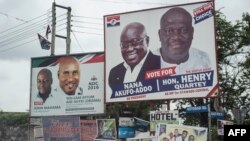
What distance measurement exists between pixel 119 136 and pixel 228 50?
64.6 ft

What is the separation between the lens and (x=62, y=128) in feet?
60.8

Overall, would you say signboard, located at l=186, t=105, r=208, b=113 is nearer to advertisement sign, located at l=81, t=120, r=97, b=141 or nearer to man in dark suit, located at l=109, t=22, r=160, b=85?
man in dark suit, located at l=109, t=22, r=160, b=85

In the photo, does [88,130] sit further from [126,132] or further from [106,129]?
[126,132]

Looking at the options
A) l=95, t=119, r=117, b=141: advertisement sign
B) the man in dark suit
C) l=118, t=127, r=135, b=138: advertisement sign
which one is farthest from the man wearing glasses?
l=95, t=119, r=117, b=141: advertisement sign

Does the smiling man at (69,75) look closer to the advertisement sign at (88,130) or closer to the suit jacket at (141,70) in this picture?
the advertisement sign at (88,130)

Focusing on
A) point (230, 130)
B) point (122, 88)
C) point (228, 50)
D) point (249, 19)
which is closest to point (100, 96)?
point (122, 88)

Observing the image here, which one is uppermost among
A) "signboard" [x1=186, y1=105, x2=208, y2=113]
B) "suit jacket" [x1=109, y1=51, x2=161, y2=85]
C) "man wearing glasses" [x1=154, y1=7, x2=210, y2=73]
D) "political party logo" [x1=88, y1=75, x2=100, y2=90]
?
"man wearing glasses" [x1=154, y1=7, x2=210, y2=73]

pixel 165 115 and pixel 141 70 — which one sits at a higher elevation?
pixel 141 70

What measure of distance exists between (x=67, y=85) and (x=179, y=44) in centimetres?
473

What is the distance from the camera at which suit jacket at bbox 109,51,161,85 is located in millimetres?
16938

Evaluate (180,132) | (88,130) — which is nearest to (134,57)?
(88,130)

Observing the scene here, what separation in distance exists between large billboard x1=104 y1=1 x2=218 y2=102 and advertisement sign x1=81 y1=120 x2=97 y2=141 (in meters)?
1.02

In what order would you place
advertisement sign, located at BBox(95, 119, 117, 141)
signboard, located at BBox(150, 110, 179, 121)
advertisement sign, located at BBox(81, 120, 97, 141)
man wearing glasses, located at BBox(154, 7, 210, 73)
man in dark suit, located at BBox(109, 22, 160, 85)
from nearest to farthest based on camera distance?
1. signboard, located at BBox(150, 110, 179, 121)
2. man wearing glasses, located at BBox(154, 7, 210, 73)
3. advertisement sign, located at BBox(95, 119, 117, 141)
4. man in dark suit, located at BBox(109, 22, 160, 85)
5. advertisement sign, located at BBox(81, 120, 97, 141)

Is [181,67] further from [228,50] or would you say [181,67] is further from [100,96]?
[228,50]
